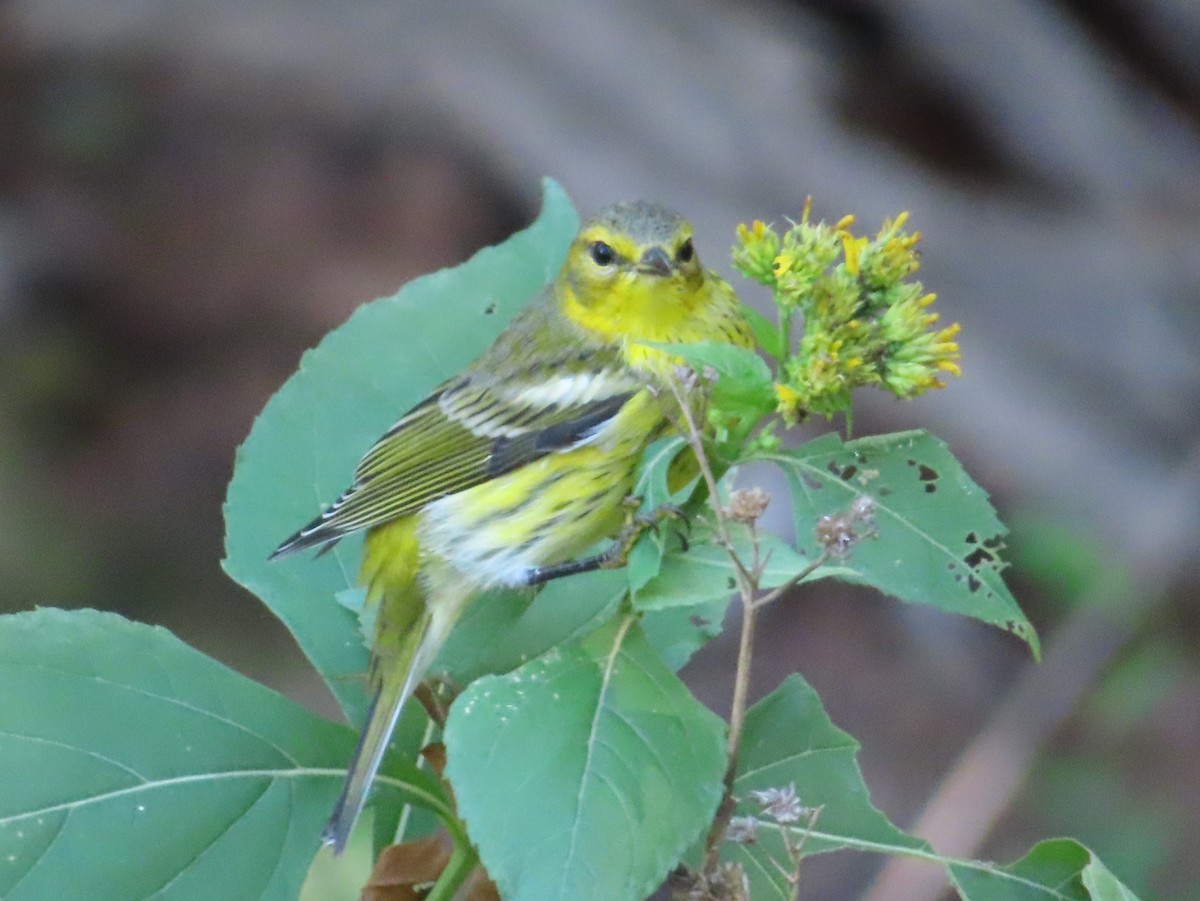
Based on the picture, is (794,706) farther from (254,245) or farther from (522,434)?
(254,245)

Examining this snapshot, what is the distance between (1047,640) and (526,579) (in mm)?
3092

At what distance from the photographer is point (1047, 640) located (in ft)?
15.1

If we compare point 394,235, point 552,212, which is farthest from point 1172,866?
point 394,235

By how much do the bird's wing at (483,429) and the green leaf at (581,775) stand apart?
2.30ft

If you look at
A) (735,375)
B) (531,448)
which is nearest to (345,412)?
(531,448)

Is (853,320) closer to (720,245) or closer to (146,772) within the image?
(146,772)

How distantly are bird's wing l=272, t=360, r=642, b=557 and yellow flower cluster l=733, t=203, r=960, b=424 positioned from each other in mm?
712

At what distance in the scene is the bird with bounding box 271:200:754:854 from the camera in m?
1.97

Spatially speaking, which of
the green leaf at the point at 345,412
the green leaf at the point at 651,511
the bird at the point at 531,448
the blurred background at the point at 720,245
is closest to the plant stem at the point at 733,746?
the green leaf at the point at 651,511

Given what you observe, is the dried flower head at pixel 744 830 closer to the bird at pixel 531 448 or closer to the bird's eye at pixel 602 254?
the bird at pixel 531 448

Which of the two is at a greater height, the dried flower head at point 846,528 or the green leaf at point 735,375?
the green leaf at point 735,375

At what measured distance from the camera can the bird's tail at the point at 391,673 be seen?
1658mm

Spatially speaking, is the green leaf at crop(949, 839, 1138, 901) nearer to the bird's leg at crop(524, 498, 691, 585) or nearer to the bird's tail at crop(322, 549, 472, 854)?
the bird's leg at crop(524, 498, 691, 585)

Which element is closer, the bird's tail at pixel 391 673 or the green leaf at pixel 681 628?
the bird's tail at pixel 391 673
